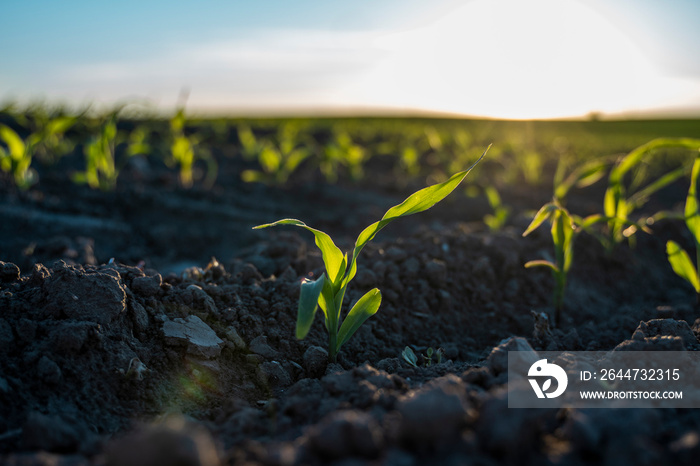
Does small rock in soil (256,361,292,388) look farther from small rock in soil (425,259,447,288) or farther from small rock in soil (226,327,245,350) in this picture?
small rock in soil (425,259,447,288)

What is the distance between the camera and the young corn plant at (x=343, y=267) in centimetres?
138

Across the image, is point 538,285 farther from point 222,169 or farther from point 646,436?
point 222,169

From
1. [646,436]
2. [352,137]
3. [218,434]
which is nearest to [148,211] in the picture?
[218,434]

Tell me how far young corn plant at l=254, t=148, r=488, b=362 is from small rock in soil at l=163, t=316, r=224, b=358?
13.0 inches

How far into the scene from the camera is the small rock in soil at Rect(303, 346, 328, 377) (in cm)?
161

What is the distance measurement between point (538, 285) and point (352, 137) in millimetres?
11400

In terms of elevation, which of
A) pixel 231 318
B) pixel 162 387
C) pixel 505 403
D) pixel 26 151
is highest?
pixel 26 151

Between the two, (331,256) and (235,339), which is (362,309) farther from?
(235,339)

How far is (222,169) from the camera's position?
25.4 feet

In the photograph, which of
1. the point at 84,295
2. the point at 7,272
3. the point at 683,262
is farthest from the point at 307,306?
the point at 683,262

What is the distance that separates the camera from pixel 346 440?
0.88 metres

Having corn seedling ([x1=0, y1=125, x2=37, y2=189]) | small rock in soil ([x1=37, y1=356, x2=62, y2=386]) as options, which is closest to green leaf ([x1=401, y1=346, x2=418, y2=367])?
small rock in soil ([x1=37, y1=356, x2=62, y2=386])

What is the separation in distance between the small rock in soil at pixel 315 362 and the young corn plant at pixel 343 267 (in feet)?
0.09

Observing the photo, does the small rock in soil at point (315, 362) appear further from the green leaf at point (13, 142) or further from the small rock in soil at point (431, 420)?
the green leaf at point (13, 142)
